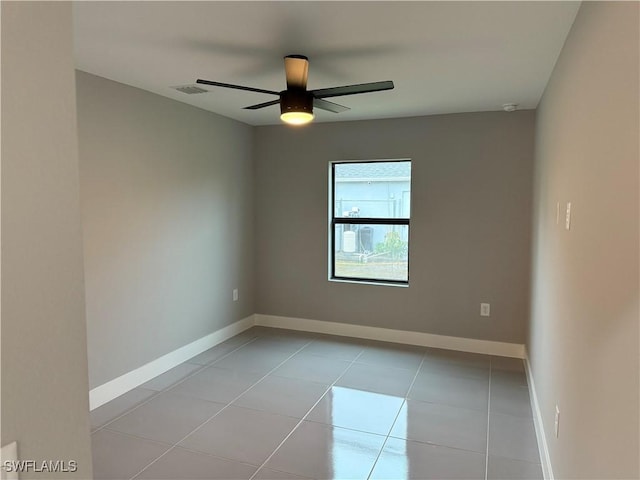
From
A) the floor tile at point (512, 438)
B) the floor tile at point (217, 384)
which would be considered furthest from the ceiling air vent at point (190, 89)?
the floor tile at point (512, 438)

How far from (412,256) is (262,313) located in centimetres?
189

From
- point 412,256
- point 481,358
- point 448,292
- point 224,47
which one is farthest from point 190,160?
point 481,358

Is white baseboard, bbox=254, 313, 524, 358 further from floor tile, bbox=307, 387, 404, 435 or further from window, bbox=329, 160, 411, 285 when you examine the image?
floor tile, bbox=307, 387, 404, 435

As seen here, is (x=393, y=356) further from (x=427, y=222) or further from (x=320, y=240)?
(x=320, y=240)

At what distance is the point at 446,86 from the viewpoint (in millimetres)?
3281

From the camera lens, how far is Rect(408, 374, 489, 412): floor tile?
3.27m

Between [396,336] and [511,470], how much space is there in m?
2.23

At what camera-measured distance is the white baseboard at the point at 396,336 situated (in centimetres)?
428

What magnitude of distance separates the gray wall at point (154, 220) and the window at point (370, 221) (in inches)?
41.8

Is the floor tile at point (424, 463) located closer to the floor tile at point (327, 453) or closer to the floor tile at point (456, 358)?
the floor tile at point (327, 453)

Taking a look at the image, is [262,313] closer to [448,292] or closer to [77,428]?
[448,292]

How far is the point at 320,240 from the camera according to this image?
4.90 meters

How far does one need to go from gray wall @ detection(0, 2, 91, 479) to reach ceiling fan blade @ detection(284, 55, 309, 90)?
1813mm

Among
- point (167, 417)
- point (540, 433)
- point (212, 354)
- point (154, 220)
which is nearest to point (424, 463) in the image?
point (540, 433)
